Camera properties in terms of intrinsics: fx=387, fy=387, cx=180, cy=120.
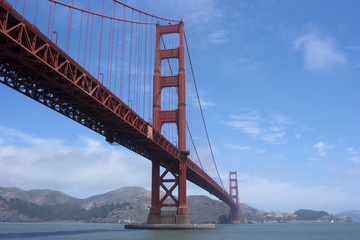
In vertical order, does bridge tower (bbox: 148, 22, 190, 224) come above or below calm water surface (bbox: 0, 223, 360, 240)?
above

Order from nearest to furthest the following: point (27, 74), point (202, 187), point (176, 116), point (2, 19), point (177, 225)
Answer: point (2, 19) → point (27, 74) → point (177, 225) → point (176, 116) → point (202, 187)

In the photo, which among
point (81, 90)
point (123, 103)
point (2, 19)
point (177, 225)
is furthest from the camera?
point (177, 225)

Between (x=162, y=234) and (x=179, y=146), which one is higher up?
(x=179, y=146)

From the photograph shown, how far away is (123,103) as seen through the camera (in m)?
30.0

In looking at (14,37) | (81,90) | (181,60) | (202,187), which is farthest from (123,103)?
(202,187)

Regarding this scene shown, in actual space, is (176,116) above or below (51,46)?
above

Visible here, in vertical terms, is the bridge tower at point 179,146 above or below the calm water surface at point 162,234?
above

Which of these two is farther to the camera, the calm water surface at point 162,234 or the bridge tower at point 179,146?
the bridge tower at point 179,146

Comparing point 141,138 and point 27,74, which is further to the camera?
point 141,138

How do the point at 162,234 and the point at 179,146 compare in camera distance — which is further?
the point at 179,146

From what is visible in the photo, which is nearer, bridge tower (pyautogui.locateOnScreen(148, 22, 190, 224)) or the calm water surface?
the calm water surface

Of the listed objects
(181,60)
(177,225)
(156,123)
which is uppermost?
(181,60)

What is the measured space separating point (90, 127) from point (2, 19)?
15.6 meters

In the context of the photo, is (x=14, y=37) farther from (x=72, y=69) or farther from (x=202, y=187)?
(x=202, y=187)
